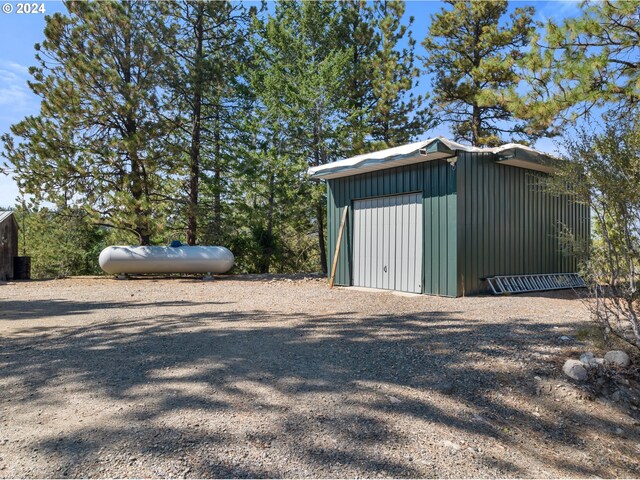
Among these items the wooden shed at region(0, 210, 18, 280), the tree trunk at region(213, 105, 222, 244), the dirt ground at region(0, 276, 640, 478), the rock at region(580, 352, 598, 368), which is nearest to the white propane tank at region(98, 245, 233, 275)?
the tree trunk at region(213, 105, 222, 244)

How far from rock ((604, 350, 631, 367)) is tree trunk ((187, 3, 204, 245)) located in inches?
485

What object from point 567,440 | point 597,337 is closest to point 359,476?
point 567,440

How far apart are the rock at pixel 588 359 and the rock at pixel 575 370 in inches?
1.9

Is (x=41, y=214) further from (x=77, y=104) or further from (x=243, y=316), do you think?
(x=243, y=316)

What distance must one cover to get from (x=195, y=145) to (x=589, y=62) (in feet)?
37.5

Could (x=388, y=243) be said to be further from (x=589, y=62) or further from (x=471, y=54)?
(x=471, y=54)

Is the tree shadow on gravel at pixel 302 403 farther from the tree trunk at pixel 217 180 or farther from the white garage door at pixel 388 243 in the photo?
the tree trunk at pixel 217 180

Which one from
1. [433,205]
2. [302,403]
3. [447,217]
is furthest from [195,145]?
[302,403]

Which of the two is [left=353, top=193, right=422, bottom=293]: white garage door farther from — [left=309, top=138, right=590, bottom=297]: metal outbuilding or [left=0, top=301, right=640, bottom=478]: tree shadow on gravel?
[left=0, top=301, right=640, bottom=478]: tree shadow on gravel

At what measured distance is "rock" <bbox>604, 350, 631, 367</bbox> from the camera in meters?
3.08

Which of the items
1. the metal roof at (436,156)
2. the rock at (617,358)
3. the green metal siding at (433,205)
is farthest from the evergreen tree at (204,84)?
the rock at (617,358)

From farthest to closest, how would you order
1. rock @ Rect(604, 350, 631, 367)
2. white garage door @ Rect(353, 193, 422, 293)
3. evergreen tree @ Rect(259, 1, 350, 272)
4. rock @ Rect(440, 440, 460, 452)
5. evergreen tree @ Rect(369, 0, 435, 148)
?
1. evergreen tree @ Rect(369, 0, 435, 148)
2. evergreen tree @ Rect(259, 1, 350, 272)
3. white garage door @ Rect(353, 193, 422, 293)
4. rock @ Rect(604, 350, 631, 367)
5. rock @ Rect(440, 440, 460, 452)

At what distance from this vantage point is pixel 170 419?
7.55 feet

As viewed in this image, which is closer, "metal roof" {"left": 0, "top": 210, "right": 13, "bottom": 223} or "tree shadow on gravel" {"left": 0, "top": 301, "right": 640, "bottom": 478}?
"tree shadow on gravel" {"left": 0, "top": 301, "right": 640, "bottom": 478}
